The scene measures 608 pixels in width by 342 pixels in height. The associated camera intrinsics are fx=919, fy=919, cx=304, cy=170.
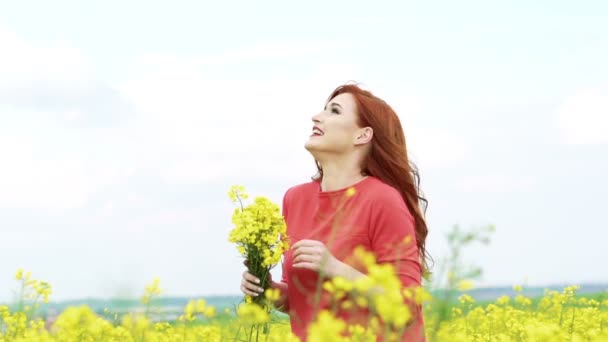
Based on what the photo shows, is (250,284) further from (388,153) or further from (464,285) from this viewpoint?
(464,285)

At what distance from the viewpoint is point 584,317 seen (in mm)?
5645

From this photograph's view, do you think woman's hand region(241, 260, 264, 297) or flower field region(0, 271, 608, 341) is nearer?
flower field region(0, 271, 608, 341)

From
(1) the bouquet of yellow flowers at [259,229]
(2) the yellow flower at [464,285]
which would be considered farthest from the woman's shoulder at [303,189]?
(2) the yellow flower at [464,285]

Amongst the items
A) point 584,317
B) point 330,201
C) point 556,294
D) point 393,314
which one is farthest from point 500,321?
point 393,314

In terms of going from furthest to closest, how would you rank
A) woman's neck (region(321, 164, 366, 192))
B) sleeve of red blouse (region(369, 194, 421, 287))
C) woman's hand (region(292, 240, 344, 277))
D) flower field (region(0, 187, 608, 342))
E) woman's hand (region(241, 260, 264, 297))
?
1. woman's neck (region(321, 164, 366, 192))
2. sleeve of red blouse (region(369, 194, 421, 287))
3. woman's hand (region(241, 260, 264, 297))
4. woman's hand (region(292, 240, 344, 277))
5. flower field (region(0, 187, 608, 342))

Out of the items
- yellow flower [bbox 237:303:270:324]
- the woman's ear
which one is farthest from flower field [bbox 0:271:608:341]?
the woman's ear

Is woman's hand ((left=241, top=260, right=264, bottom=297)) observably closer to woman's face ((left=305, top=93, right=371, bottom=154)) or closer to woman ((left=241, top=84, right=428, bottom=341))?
woman ((left=241, top=84, right=428, bottom=341))

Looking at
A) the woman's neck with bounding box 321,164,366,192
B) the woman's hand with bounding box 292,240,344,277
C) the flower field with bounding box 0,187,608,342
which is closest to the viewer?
the flower field with bounding box 0,187,608,342

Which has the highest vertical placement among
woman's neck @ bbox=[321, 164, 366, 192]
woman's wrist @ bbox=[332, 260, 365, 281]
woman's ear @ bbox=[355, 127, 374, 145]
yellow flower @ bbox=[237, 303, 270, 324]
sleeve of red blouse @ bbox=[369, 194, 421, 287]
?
woman's ear @ bbox=[355, 127, 374, 145]

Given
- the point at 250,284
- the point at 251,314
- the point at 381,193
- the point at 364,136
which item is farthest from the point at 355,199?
the point at 251,314

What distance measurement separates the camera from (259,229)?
11.8ft

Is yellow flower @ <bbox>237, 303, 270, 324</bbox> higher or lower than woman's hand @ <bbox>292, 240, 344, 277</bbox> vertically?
lower

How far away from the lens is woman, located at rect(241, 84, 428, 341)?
402 centimetres

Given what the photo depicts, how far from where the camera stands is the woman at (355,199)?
402 centimetres
